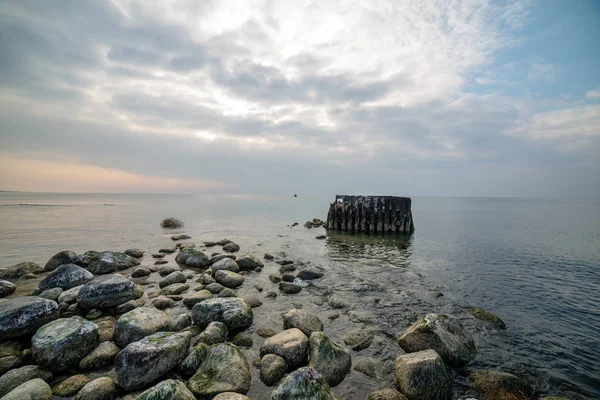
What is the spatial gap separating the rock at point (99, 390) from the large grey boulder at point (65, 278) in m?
6.35

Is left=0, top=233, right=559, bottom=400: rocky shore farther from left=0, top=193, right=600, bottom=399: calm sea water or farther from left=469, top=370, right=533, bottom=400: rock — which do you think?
left=0, top=193, right=600, bottom=399: calm sea water

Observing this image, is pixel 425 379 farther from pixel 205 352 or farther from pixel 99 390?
pixel 99 390

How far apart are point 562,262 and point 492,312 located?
40.9 feet

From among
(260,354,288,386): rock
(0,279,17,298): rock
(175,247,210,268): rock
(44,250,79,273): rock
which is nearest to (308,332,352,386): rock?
(260,354,288,386): rock

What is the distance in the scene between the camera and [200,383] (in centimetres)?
484

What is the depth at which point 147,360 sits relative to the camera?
16.2 ft

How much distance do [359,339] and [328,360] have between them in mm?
1673

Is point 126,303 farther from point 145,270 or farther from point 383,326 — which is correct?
point 383,326

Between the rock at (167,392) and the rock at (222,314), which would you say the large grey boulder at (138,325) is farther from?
the rock at (167,392)

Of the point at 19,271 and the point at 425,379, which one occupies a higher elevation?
the point at 425,379

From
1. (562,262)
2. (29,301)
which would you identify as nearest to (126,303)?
(29,301)

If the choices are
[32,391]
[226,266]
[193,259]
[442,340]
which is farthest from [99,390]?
[193,259]

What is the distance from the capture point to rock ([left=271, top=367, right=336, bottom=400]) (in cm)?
427

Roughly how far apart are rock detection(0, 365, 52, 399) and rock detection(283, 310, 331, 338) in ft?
16.5
